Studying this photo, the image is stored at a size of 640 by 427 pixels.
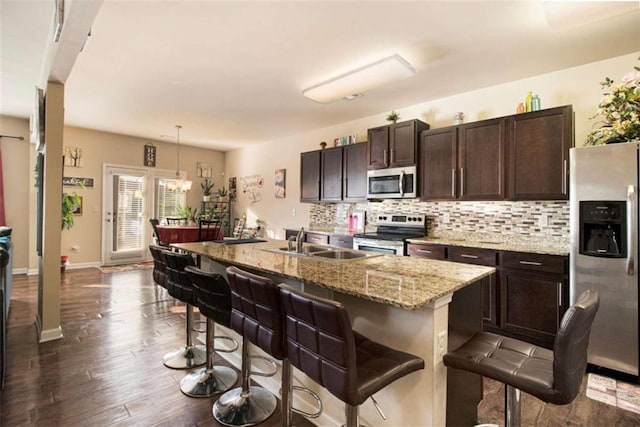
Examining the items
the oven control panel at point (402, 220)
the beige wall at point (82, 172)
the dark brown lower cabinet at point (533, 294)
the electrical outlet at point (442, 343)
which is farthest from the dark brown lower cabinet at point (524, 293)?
the beige wall at point (82, 172)

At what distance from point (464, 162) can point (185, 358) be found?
10.8ft

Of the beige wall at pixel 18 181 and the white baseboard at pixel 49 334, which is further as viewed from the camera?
the beige wall at pixel 18 181

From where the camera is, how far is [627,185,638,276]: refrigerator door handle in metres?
2.27

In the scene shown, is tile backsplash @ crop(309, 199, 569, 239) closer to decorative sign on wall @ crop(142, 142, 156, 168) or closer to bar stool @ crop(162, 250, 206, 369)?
bar stool @ crop(162, 250, 206, 369)

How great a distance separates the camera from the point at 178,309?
381cm

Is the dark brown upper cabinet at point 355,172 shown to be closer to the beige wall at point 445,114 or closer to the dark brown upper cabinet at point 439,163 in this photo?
the beige wall at point 445,114

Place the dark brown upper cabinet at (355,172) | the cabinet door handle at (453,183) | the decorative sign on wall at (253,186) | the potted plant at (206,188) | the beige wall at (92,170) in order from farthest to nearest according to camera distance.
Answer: the potted plant at (206,188), the decorative sign on wall at (253,186), the beige wall at (92,170), the dark brown upper cabinet at (355,172), the cabinet door handle at (453,183)

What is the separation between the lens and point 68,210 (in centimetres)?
553

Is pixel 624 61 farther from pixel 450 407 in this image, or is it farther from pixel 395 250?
pixel 450 407

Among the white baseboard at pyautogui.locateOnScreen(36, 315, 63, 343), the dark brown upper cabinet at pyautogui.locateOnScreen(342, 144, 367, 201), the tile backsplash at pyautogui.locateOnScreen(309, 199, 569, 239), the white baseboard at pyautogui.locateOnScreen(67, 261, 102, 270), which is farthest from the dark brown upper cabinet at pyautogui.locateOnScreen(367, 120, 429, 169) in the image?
the white baseboard at pyautogui.locateOnScreen(67, 261, 102, 270)

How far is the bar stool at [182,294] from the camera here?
7.30ft

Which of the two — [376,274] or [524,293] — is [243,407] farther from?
[524,293]

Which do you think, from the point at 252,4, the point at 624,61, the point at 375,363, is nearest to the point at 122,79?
the point at 252,4

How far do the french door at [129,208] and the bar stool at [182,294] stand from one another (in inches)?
187
